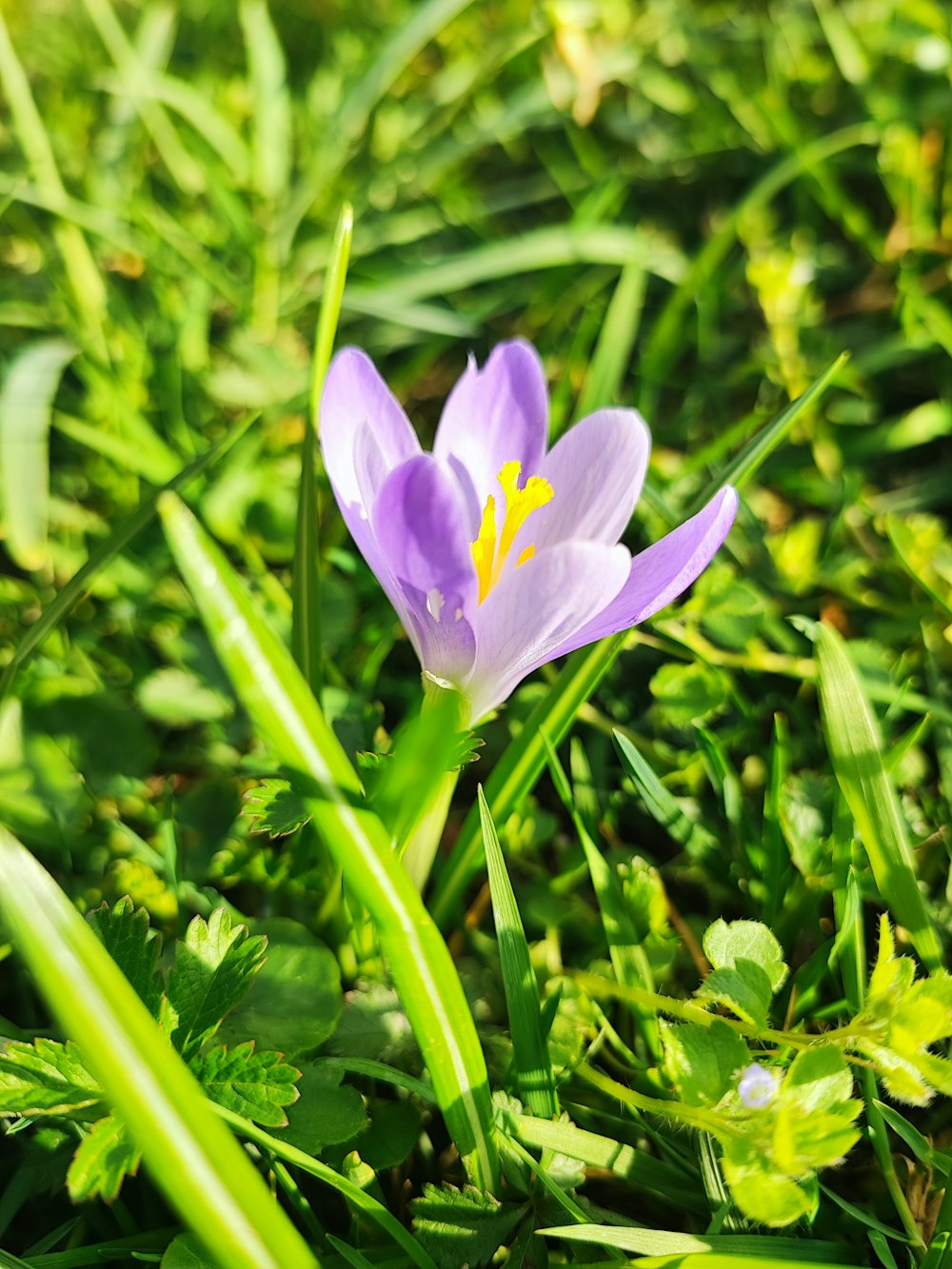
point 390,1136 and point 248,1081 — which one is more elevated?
point 248,1081

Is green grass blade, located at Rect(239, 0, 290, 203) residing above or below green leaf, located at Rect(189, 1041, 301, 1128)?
above

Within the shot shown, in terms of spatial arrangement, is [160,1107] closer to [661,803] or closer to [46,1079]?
[46,1079]

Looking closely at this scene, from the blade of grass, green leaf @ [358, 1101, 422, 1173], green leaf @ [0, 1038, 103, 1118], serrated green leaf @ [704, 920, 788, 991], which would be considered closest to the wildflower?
serrated green leaf @ [704, 920, 788, 991]

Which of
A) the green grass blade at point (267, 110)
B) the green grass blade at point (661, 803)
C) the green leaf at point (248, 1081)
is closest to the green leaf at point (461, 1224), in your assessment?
the green leaf at point (248, 1081)

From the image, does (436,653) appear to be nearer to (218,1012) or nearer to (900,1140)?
(218,1012)

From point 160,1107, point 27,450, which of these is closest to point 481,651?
point 160,1107

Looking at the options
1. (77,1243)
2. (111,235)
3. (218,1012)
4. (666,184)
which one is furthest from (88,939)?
(666,184)

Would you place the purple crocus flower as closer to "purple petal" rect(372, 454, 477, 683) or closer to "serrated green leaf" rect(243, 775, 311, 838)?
"purple petal" rect(372, 454, 477, 683)
